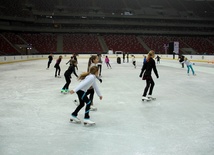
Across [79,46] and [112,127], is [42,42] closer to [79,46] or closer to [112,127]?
[79,46]

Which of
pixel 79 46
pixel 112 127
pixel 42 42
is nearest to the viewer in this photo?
pixel 112 127

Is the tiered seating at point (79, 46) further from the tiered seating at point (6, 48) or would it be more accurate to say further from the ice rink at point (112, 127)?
the ice rink at point (112, 127)

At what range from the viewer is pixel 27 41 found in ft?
150

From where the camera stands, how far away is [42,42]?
155ft

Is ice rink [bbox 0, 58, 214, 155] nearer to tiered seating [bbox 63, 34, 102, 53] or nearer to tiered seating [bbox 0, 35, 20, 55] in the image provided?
tiered seating [bbox 0, 35, 20, 55]

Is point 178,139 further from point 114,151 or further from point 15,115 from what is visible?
point 15,115

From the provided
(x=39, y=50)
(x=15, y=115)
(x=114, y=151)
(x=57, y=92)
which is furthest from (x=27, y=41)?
(x=114, y=151)

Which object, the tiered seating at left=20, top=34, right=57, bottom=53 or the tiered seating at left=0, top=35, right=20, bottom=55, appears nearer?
the tiered seating at left=0, top=35, right=20, bottom=55

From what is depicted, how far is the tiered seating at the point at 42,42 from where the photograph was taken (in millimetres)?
45594

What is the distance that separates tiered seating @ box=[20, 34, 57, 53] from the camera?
4559cm

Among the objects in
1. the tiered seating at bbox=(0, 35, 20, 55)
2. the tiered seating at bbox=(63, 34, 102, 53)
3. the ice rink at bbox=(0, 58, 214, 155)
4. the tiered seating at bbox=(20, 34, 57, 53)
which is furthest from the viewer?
the tiered seating at bbox=(63, 34, 102, 53)

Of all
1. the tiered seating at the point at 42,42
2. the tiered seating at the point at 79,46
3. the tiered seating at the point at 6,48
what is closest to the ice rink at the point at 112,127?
the tiered seating at the point at 6,48

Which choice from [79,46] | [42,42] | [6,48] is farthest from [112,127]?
[42,42]

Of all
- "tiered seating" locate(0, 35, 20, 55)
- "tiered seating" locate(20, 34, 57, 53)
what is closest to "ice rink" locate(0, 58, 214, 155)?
"tiered seating" locate(0, 35, 20, 55)
